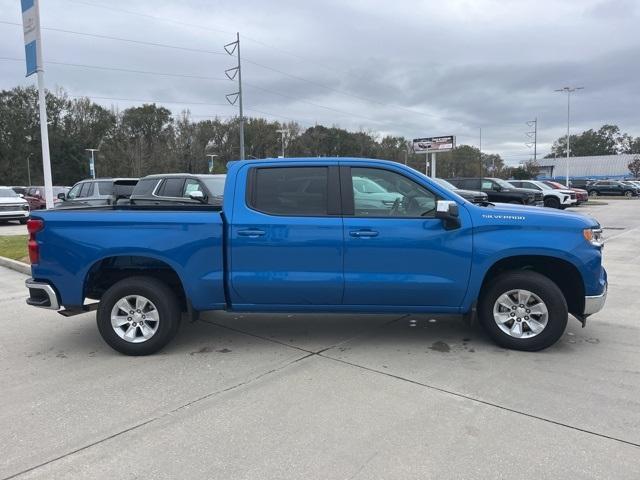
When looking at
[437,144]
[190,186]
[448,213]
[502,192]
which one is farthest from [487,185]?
[437,144]

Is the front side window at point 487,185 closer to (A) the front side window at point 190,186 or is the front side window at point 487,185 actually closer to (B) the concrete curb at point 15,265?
(A) the front side window at point 190,186

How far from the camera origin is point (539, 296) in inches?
189

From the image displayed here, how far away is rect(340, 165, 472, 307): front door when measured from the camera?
474 centimetres

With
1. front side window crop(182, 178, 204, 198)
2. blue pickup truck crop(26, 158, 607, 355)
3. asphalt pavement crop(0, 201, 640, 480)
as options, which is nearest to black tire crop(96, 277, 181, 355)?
blue pickup truck crop(26, 158, 607, 355)

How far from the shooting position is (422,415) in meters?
3.64

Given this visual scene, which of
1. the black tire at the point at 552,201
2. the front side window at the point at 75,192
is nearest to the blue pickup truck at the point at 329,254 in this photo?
the front side window at the point at 75,192

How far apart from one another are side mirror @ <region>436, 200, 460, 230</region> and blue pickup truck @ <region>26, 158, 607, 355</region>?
0.01 metres

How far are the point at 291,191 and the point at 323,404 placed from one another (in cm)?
208

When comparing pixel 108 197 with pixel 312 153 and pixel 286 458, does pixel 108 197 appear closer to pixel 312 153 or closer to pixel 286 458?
pixel 286 458

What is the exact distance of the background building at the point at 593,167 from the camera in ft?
303

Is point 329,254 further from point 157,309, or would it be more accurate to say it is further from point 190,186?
point 190,186

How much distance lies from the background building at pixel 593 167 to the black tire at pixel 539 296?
305 ft

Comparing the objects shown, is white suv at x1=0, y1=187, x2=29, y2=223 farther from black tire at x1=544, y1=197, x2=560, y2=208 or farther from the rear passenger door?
black tire at x1=544, y1=197, x2=560, y2=208

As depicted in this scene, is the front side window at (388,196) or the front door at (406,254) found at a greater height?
the front side window at (388,196)
